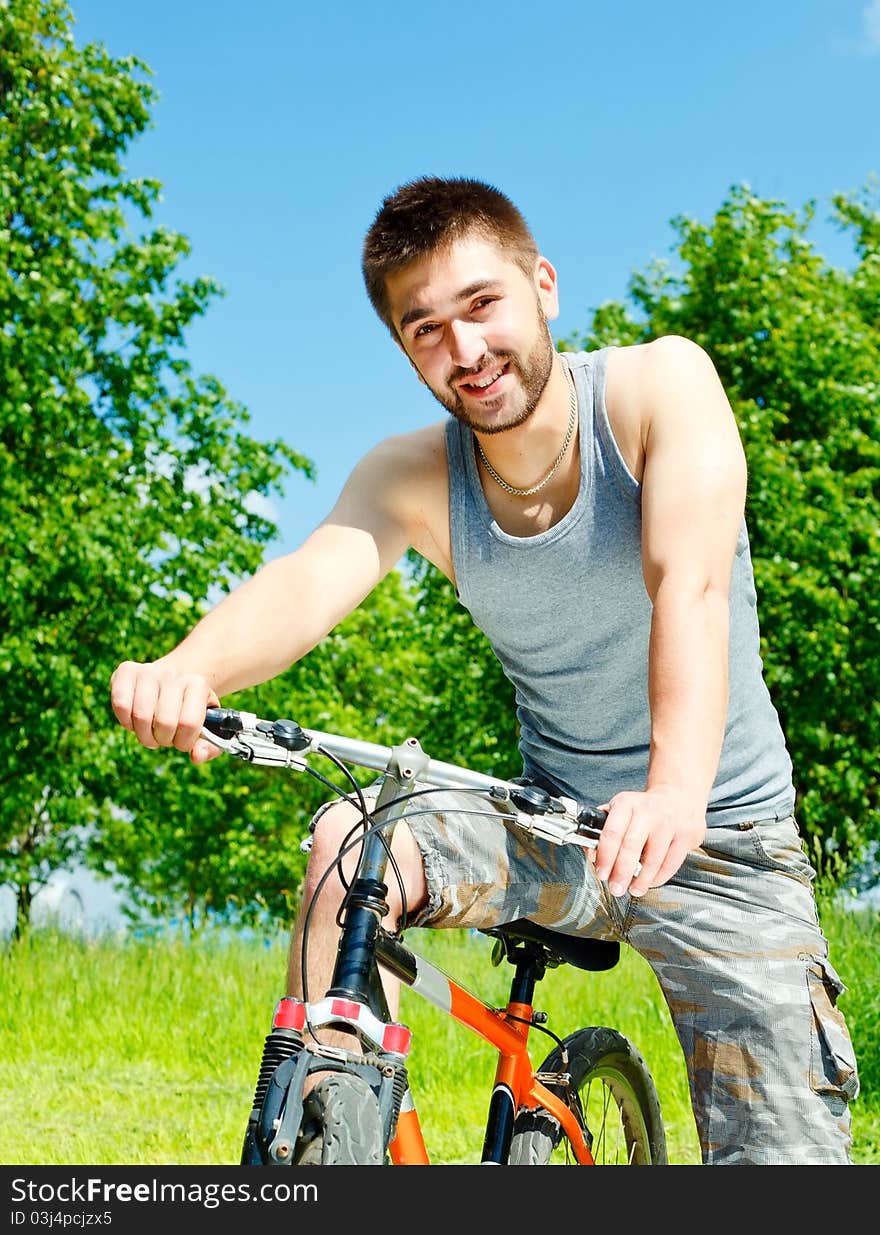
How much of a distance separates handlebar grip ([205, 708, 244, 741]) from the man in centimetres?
39

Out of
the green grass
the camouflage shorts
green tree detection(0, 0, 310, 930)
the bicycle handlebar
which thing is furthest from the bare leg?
green tree detection(0, 0, 310, 930)

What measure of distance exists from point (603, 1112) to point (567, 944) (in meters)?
0.68

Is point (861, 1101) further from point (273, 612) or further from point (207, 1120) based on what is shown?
point (273, 612)

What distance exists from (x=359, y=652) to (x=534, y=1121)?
19834mm

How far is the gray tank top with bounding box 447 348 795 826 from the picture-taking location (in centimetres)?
257

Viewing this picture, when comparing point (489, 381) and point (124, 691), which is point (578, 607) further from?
point (124, 691)

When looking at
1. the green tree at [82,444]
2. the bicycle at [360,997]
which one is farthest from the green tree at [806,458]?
the bicycle at [360,997]

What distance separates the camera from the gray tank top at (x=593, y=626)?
2566 mm

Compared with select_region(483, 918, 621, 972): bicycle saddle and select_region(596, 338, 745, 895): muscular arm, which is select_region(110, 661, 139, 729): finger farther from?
select_region(483, 918, 621, 972): bicycle saddle

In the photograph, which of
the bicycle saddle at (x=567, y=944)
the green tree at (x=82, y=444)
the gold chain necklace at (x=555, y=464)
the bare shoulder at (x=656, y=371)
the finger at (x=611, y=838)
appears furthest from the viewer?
the green tree at (x=82, y=444)

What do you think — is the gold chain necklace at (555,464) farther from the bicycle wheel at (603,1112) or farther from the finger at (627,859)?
the bicycle wheel at (603,1112)

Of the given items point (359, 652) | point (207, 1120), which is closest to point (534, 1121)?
point (207, 1120)

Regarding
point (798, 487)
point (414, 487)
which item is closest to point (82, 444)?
point (798, 487)

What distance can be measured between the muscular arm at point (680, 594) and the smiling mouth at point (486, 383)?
290 millimetres
